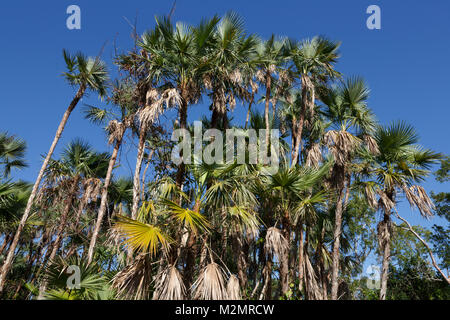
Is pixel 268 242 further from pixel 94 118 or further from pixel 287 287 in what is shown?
pixel 94 118

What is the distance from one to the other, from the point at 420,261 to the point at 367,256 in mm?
5235

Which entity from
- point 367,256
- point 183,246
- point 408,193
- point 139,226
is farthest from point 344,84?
point 367,256

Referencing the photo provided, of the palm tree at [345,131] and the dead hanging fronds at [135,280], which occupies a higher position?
the palm tree at [345,131]

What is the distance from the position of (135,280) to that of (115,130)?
8.19 meters

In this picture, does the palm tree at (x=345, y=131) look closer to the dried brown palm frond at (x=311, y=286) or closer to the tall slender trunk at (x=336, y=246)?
the tall slender trunk at (x=336, y=246)

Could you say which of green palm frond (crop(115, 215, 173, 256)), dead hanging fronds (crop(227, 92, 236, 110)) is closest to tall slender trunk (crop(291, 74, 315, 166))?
dead hanging fronds (crop(227, 92, 236, 110))

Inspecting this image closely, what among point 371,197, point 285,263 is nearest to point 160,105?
point 285,263

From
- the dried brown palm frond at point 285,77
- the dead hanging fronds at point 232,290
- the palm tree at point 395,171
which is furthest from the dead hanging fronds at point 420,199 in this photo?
the dead hanging fronds at point 232,290

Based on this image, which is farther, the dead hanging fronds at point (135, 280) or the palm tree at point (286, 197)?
the palm tree at point (286, 197)

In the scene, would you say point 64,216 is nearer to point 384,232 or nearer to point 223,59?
point 223,59

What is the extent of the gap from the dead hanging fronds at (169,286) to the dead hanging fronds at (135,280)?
0.33m

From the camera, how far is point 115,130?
13.8m

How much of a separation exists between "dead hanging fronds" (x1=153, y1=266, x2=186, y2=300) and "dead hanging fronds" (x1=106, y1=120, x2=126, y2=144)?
25.7 ft

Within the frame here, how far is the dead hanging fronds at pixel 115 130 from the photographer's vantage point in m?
13.5
